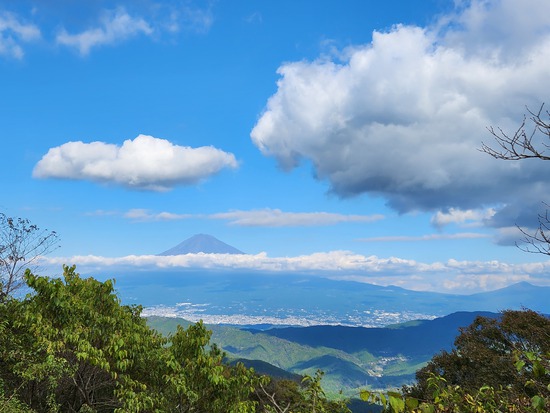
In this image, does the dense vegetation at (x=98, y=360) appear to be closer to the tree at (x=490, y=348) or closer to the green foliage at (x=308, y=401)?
the green foliage at (x=308, y=401)

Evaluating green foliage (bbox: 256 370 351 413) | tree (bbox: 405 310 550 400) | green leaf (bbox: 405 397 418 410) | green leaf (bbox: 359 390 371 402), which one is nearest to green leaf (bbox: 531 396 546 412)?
green leaf (bbox: 405 397 418 410)

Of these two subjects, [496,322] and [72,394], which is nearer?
[72,394]

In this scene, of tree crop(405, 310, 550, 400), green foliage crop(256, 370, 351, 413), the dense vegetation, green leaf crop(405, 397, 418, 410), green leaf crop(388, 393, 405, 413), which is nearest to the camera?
green leaf crop(388, 393, 405, 413)

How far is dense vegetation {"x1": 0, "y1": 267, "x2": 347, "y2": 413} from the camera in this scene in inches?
439

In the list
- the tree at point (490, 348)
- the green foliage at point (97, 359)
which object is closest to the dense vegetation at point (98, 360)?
the green foliage at point (97, 359)

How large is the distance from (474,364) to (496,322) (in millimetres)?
4275

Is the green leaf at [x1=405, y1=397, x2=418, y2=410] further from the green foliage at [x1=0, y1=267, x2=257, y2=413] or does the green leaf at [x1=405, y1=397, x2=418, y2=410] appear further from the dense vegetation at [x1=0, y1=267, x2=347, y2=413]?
the green foliage at [x1=0, y1=267, x2=257, y2=413]

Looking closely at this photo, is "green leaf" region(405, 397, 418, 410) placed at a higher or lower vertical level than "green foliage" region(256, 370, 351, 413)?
higher

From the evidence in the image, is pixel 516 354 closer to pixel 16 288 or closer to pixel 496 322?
pixel 16 288

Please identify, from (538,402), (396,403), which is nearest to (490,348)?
(538,402)

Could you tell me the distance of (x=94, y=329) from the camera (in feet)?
40.7

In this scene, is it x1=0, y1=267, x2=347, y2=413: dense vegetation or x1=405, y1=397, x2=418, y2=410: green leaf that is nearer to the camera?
x1=405, y1=397, x2=418, y2=410: green leaf

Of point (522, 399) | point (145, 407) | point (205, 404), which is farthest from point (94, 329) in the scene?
point (522, 399)

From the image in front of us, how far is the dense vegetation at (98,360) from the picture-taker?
11148 mm
